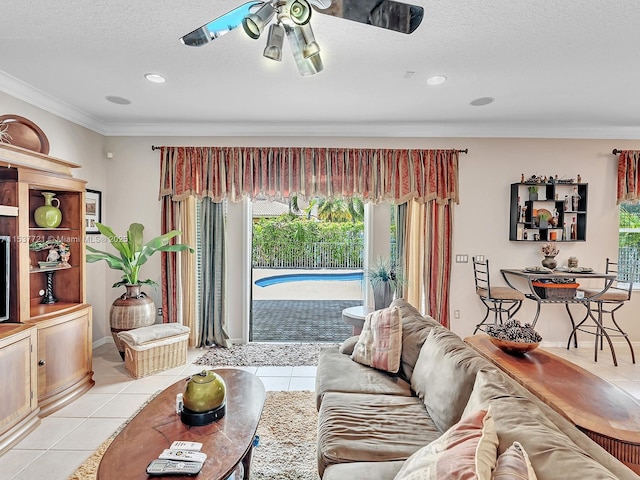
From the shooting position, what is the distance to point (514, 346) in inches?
108

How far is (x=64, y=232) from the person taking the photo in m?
3.46

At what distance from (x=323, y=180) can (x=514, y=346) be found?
9.18 ft

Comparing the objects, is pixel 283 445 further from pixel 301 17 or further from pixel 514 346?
pixel 301 17

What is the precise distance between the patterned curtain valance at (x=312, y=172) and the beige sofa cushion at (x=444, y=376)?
246cm

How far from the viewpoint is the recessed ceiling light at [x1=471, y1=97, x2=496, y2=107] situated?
11.8 ft

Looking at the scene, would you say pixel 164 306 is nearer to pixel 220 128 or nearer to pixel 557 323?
pixel 220 128

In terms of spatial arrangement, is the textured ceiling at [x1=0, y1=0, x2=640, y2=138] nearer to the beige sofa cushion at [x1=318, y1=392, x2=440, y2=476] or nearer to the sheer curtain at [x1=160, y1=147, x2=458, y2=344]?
the sheer curtain at [x1=160, y1=147, x2=458, y2=344]

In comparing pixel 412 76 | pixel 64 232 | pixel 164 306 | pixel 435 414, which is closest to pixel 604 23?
pixel 412 76

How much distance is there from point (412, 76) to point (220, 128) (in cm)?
254

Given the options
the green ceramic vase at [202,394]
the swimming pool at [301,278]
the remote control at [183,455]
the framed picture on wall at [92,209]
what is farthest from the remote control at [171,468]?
the swimming pool at [301,278]

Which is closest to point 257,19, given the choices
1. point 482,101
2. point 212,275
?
point 482,101

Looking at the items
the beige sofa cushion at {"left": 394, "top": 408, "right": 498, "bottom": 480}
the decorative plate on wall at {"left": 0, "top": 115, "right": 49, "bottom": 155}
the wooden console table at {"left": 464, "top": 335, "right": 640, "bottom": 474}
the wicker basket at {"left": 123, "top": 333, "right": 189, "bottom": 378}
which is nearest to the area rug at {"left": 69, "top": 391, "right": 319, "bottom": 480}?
the wicker basket at {"left": 123, "top": 333, "right": 189, "bottom": 378}

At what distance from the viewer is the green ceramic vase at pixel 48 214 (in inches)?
128

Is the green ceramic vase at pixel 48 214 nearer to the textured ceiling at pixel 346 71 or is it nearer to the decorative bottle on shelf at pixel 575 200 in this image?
the textured ceiling at pixel 346 71
